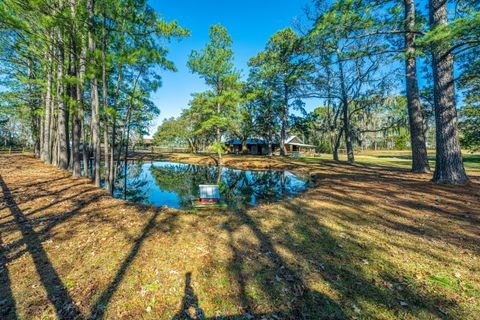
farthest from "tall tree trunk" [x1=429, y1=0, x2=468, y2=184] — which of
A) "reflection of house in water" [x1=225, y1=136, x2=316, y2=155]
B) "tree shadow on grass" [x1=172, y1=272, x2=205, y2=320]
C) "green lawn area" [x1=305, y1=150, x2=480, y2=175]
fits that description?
"reflection of house in water" [x1=225, y1=136, x2=316, y2=155]

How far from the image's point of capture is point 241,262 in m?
3.50

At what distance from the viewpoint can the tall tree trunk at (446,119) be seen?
8039 mm

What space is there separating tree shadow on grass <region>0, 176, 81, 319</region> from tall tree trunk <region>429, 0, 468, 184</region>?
12319mm

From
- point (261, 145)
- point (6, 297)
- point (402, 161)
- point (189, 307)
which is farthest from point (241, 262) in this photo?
point (261, 145)

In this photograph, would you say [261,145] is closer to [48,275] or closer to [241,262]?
[241,262]

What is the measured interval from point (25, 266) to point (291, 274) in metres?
4.49

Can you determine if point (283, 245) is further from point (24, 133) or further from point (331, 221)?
point (24, 133)

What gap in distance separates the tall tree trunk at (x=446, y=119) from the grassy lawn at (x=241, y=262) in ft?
7.88

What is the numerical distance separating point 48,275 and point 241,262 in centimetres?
311

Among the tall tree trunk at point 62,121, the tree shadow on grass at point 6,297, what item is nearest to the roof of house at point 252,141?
the tall tree trunk at point 62,121

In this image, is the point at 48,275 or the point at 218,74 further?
the point at 218,74

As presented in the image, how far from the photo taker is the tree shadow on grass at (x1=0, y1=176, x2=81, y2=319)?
8.02ft

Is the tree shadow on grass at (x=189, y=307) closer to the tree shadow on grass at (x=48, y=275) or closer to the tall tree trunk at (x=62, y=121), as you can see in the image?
the tree shadow on grass at (x=48, y=275)

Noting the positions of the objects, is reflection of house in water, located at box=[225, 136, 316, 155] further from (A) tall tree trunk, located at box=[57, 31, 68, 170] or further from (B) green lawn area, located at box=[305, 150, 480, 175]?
(A) tall tree trunk, located at box=[57, 31, 68, 170]
